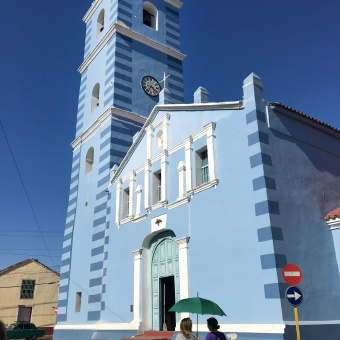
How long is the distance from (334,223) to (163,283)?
665 centimetres

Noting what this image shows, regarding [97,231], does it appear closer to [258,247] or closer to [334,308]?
[258,247]

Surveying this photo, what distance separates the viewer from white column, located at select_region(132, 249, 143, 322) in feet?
49.1

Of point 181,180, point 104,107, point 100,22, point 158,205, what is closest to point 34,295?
→ point 104,107

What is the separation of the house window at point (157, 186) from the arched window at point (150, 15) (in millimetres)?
12717

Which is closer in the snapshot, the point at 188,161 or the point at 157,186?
the point at 188,161

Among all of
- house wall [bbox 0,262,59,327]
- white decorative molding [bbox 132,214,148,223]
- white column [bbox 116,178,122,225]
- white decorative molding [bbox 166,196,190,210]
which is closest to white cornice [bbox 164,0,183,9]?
white column [bbox 116,178,122,225]

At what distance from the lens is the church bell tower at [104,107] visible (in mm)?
19158

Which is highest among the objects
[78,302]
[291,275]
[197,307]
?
[78,302]

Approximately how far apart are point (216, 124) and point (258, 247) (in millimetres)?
4627

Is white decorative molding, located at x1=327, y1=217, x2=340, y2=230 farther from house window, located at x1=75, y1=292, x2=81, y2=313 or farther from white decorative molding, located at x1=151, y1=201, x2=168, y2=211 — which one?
house window, located at x1=75, y1=292, x2=81, y2=313

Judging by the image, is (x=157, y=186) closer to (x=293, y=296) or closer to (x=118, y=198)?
(x=118, y=198)

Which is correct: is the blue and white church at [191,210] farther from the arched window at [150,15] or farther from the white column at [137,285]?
the arched window at [150,15]

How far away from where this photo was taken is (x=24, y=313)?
112ft

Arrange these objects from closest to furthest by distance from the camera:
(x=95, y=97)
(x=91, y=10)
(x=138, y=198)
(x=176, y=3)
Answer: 1. (x=138, y=198)
2. (x=95, y=97)
3. (x=176, y=3)
4. (x=91, y=10)
